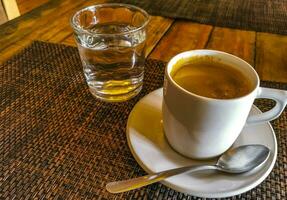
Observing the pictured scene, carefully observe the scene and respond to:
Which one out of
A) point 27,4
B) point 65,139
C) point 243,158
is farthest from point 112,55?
point 27,4

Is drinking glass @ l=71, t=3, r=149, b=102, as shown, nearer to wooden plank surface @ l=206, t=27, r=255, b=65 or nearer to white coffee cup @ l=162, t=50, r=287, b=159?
white coffee cup @ l=162, t=50, r=287, b=159

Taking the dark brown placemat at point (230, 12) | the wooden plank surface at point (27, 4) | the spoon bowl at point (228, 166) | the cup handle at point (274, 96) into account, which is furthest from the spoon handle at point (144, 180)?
the wooden plank surface at point (27, 4)

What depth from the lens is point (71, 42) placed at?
680 mm

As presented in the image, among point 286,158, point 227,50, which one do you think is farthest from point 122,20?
point 286,158

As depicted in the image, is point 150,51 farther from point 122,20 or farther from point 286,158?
point 286,158

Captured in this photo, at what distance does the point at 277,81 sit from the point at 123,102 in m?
0.31

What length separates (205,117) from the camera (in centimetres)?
33

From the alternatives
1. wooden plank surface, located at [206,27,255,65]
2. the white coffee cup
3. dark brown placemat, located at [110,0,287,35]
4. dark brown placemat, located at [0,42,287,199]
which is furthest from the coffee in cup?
dark brown placemat, located at [110,0,287,35]

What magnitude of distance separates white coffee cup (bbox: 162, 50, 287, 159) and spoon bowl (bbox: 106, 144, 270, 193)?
15 millimetres

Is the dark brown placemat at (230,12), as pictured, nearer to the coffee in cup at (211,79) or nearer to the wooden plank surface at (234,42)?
the wooden plank surface at (234,42)

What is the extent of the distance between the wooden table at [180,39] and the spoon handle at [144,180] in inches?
12.4

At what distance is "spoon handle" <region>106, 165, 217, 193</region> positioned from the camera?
0.33 meters

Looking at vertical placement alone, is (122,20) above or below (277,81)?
above

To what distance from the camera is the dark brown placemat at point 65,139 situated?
1.13 feet
